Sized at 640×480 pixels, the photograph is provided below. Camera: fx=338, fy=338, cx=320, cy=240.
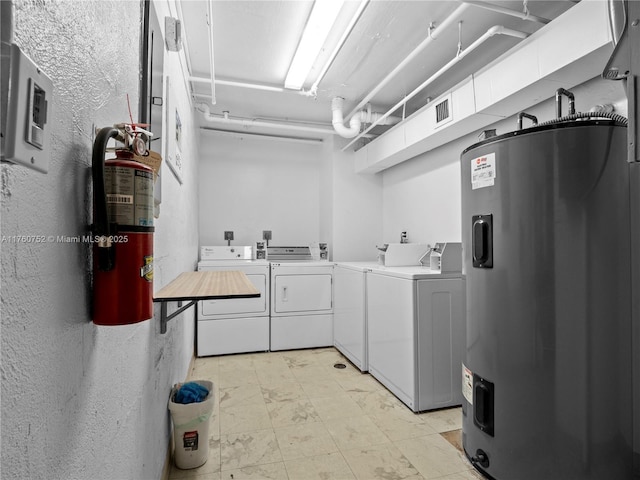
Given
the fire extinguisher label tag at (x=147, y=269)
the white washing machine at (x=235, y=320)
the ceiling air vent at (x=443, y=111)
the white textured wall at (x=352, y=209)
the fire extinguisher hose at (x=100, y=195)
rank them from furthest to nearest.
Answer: the white textured wall at (x=352, y=209)
the white washing machine at (x=235, y=320)
the ceiling air vent at (x=443, y=111)
the fire extinguisher label tag at (x=147, y=269)
the fire extinguisher hose at (x=100, y=195)

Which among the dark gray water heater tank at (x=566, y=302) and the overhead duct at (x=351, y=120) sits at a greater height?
the overhead duct at (x=351, y=120)

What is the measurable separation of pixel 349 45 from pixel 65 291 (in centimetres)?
270

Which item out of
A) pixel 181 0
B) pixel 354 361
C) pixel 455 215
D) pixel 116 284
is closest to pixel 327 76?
pixel 181 0

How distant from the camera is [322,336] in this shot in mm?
→ 3912

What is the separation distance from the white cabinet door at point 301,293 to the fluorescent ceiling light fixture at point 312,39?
2.00 meters

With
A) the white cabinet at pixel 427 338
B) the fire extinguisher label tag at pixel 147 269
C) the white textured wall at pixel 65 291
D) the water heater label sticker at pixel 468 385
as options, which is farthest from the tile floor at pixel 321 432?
the fire extinguisher label tag at pixel 147 269

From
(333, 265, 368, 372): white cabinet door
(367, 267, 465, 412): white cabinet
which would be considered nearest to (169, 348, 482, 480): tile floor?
(367, 267, 465, 412): white cabinet

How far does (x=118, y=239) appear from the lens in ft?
2.29

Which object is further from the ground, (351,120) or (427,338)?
(351,120)

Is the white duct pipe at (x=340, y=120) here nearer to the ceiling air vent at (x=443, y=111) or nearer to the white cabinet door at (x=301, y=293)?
the ceiling air vent at (x=443, y=111)

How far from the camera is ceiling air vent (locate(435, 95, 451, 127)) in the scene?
268 cm

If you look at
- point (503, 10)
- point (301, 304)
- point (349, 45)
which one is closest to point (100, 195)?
point (503, 10)

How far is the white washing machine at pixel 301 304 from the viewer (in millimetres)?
3789

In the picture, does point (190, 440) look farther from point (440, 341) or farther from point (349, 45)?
point (349, 45)
